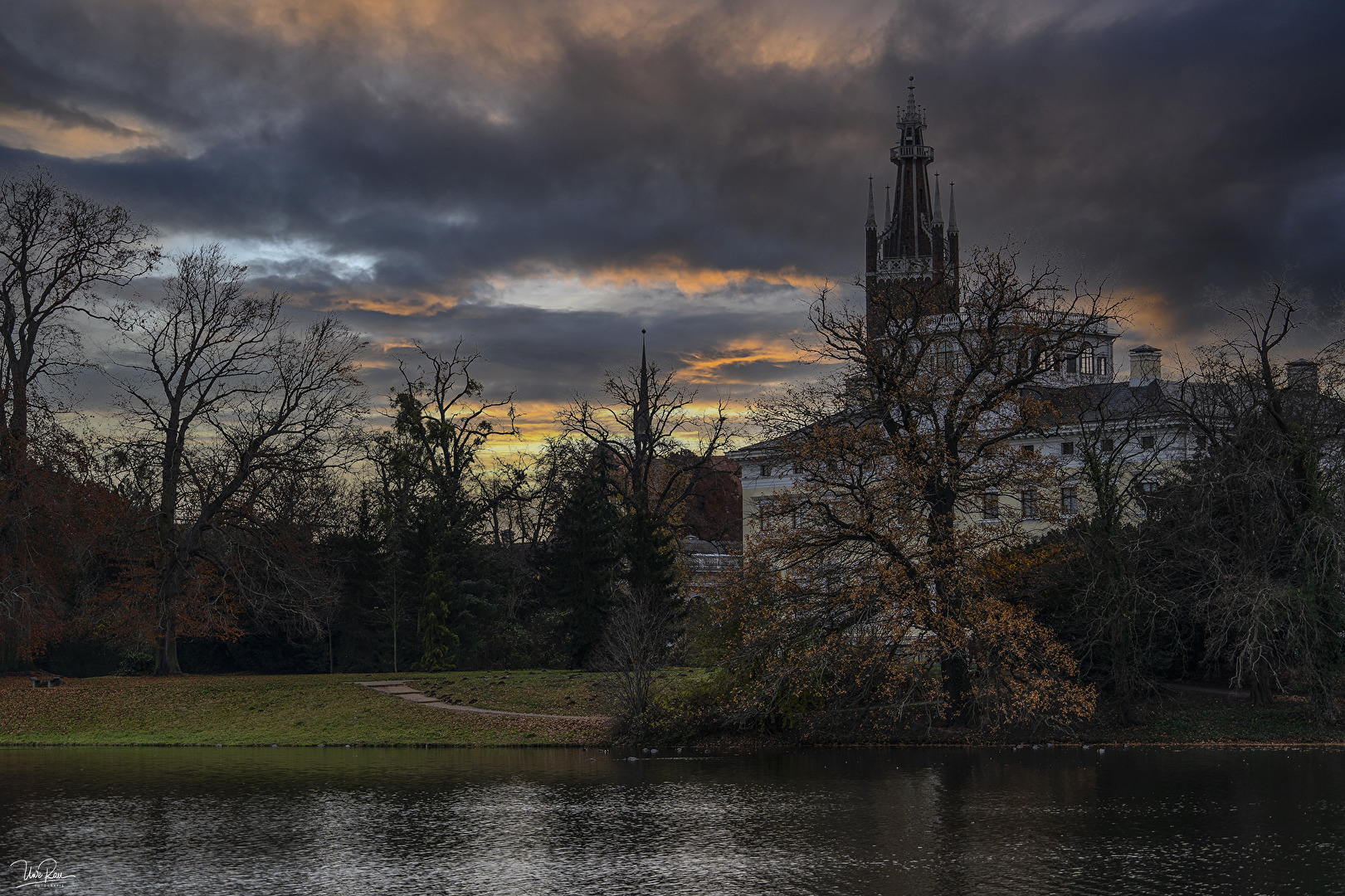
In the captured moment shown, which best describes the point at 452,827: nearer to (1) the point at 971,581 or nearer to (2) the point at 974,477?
(1) the point at 971,581

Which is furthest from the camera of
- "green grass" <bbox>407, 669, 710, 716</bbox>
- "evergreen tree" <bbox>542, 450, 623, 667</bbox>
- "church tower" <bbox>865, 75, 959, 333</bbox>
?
"church tower" <bbox>865, 75, 959, 333</bbox>

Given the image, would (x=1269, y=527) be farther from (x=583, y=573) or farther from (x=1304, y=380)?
(x=583, y=573)

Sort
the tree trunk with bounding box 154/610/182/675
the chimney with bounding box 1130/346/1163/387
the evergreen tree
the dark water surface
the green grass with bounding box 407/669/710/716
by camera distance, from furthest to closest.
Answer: the chimney with bounding box 1130/346/1163/387
the evergreen tree
the tree trunk with bounding box 154/610/182/675
the green grass with bounding box 407/669/710/716
the dark water surface

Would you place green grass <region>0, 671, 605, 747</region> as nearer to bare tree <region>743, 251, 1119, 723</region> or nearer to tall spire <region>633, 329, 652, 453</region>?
bare tree <region>743, 251, 1119, 723</region>

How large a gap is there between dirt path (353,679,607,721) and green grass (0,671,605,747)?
0.44m

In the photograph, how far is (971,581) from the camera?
28.2 m

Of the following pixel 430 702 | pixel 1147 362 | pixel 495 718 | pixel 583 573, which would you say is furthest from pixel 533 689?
pixel 1147 362

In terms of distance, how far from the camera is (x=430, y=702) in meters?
36.7

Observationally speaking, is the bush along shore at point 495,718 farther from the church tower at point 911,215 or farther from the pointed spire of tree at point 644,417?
the church tower at point 911,215

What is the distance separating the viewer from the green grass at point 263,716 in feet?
107

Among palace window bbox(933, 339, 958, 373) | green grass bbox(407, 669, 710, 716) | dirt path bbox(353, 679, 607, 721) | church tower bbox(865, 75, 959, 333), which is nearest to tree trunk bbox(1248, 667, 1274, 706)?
palace window bbox(933, 339, 958, 373)

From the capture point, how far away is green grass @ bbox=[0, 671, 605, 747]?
32719 mm

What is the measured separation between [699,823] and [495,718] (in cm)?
1560

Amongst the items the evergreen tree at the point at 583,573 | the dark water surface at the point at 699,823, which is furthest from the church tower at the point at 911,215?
the dark water surface at the point at 699,823
